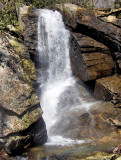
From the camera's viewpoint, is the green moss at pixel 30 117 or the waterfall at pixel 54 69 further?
the waterfall at pixel 54 69

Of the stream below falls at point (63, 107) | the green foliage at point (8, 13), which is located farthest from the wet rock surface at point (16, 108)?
the green foliage at point (8, 13)

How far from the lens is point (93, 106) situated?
420 inches

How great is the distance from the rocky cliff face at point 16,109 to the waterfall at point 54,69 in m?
3.76

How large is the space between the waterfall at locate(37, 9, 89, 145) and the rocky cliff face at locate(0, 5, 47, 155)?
376 centimetres

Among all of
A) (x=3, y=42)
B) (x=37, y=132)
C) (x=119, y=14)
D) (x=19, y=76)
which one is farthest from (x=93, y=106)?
(x=119, y=14)

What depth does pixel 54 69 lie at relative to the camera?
1421 cm

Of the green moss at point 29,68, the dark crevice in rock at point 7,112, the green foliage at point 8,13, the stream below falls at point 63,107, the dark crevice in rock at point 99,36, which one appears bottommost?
the stream below falls at point 63,107

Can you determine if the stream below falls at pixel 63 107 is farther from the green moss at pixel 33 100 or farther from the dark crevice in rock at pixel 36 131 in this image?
the green moss at pixel 33 100

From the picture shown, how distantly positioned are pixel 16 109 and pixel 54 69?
794 centimetres

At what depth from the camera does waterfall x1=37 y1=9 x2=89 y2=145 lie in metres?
11.7

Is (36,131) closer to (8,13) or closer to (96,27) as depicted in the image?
Result: (96,27)

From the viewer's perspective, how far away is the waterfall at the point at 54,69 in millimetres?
11729

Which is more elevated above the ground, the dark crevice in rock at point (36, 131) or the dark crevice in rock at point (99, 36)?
the dark crevice in rock at point (99, 36)

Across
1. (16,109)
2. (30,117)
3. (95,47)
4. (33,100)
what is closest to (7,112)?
(16,109)
